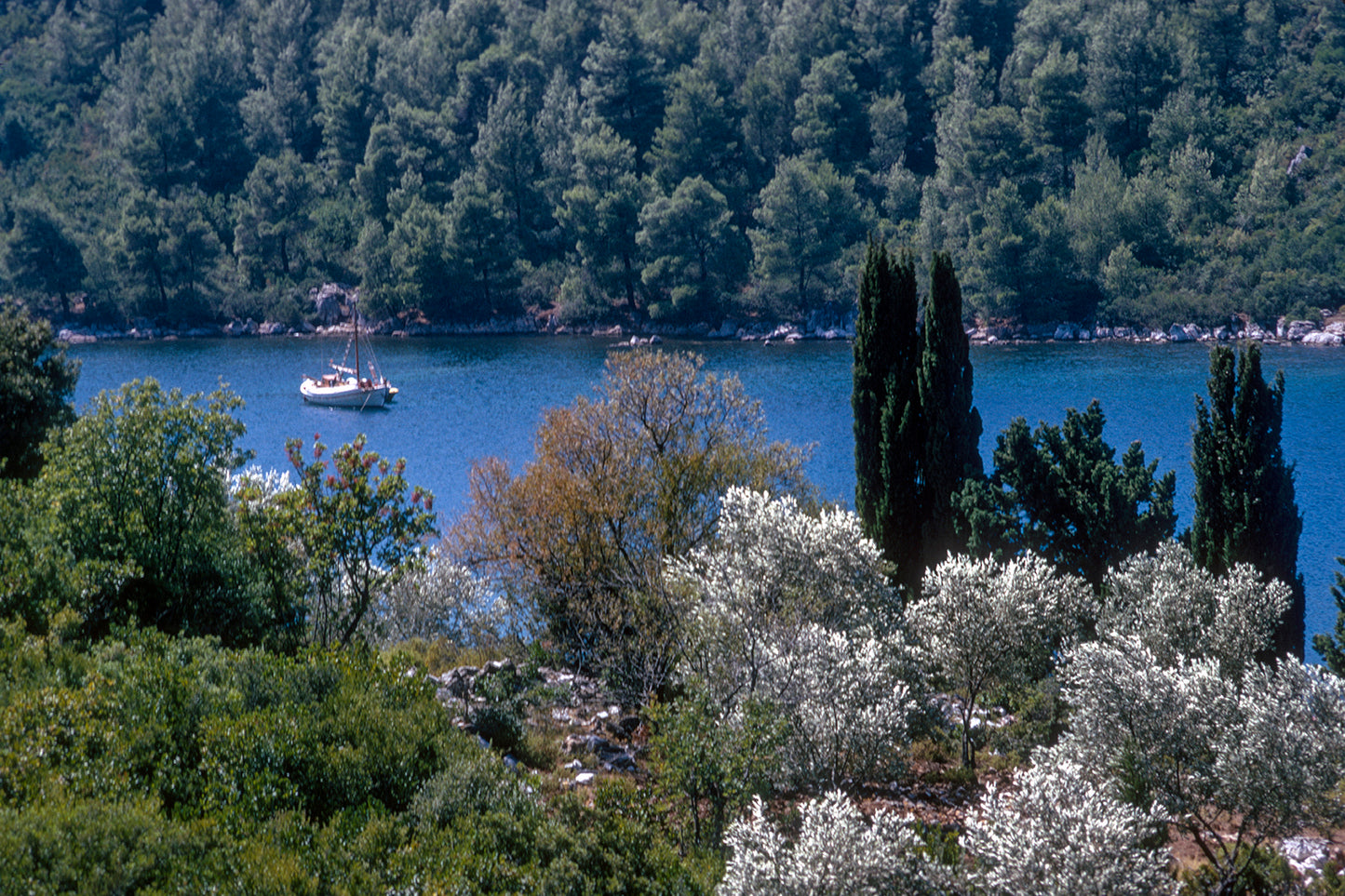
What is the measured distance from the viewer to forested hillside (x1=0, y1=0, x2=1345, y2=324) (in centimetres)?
8531

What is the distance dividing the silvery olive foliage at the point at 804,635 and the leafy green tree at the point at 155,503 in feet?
25.3

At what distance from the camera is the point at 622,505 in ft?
72.7

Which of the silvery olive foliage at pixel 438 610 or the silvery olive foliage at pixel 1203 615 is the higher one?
the silvery olive foliage at pixel 1203 615

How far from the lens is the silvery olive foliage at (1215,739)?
1199 cm

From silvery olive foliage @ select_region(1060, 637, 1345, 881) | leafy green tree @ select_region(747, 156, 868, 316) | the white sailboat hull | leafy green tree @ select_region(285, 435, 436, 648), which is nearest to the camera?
silvery olive foliage @ select_region(1060, 637, 1345, 881)

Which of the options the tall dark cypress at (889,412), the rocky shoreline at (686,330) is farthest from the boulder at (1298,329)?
the tall dark cypress at (889,412)

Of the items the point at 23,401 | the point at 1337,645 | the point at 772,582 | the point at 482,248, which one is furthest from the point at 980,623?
the point at 482,248

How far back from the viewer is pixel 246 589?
60.8ft

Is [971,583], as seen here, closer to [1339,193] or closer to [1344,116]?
[1339,193]

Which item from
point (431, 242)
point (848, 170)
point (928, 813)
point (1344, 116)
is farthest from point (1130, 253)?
point (928, 813)

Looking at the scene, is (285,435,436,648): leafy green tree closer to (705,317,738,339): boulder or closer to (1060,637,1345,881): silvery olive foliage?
(1060,637,1345,881): silvery olive foliage

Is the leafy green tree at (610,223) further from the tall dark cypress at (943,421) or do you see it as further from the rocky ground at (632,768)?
the rocky ground at (632,768)

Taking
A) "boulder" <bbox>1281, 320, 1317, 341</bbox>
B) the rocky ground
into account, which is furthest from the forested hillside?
the rocky ground

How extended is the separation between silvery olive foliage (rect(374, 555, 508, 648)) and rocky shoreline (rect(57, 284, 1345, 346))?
65023mm
